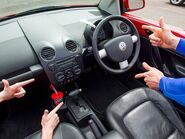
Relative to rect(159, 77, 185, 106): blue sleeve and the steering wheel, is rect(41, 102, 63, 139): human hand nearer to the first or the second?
the steering wheel

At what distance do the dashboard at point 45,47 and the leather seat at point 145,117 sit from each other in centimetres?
42

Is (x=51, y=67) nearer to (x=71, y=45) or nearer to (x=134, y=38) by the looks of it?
(x=71, y=45)

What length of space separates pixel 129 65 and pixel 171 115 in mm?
464

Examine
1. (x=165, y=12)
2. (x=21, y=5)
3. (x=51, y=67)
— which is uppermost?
(x=21, y=5)

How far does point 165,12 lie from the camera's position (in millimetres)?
5984

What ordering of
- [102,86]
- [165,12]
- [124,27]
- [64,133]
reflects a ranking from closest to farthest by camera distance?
1. [64,133]
2. [124,27]
3. [102,86]
4. [165,12]

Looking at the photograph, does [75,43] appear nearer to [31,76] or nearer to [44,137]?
[31,76]

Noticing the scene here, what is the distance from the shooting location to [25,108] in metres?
2.54

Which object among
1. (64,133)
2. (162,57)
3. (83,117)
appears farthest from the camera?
(162,57)

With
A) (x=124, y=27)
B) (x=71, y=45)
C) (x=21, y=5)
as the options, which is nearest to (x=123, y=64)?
(x=124, y=27)

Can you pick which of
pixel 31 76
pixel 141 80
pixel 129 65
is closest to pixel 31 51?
pixel 31 76

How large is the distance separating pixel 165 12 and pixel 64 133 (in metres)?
5.24

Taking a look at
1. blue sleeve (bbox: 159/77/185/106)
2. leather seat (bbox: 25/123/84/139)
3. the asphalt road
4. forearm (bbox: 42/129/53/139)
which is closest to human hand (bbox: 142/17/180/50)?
blue sleeve (bbox: 159/77/185/106)

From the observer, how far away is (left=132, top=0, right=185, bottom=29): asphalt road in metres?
5.22
